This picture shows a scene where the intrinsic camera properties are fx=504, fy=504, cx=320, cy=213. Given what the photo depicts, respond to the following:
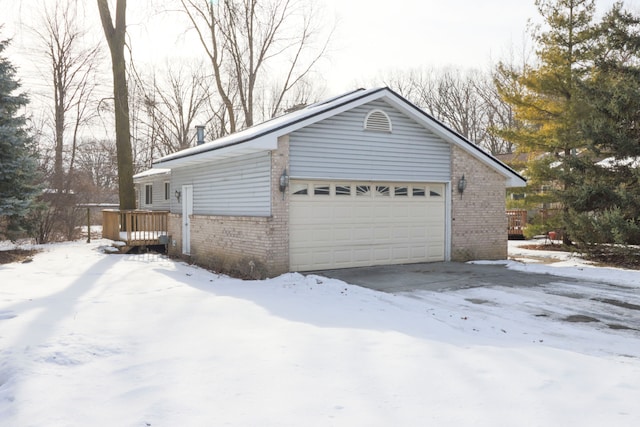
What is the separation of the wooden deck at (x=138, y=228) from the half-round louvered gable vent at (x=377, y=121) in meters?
8.02

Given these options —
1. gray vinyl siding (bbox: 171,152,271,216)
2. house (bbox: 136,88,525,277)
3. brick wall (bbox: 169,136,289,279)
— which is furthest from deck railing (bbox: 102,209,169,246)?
brick wall (bbox: 169,136,289,279)

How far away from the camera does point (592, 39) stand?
54.8 feet

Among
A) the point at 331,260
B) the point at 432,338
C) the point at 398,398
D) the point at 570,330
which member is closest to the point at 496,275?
the point at 331,260

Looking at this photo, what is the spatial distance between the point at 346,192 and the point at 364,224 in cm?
92

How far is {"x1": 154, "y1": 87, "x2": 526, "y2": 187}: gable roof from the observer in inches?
408

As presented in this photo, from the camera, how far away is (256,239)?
11117mm

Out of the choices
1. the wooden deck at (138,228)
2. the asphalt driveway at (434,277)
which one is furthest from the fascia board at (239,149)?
the wooden deck at (138,228)

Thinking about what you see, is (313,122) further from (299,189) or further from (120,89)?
(120,89)

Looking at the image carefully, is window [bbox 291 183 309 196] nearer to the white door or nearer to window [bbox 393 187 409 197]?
window [bbox 393 187 409 197]

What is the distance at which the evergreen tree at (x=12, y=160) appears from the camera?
15664 millimetres

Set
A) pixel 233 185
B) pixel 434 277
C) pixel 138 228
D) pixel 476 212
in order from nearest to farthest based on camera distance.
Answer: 1. pixel 434 277
2. pixel 233 185
3. pixel 476 212
4. pixel 138 228

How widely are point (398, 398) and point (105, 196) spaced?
127ft

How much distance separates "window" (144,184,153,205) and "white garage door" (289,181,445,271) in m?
13.4

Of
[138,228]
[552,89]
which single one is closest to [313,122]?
[138,228]
